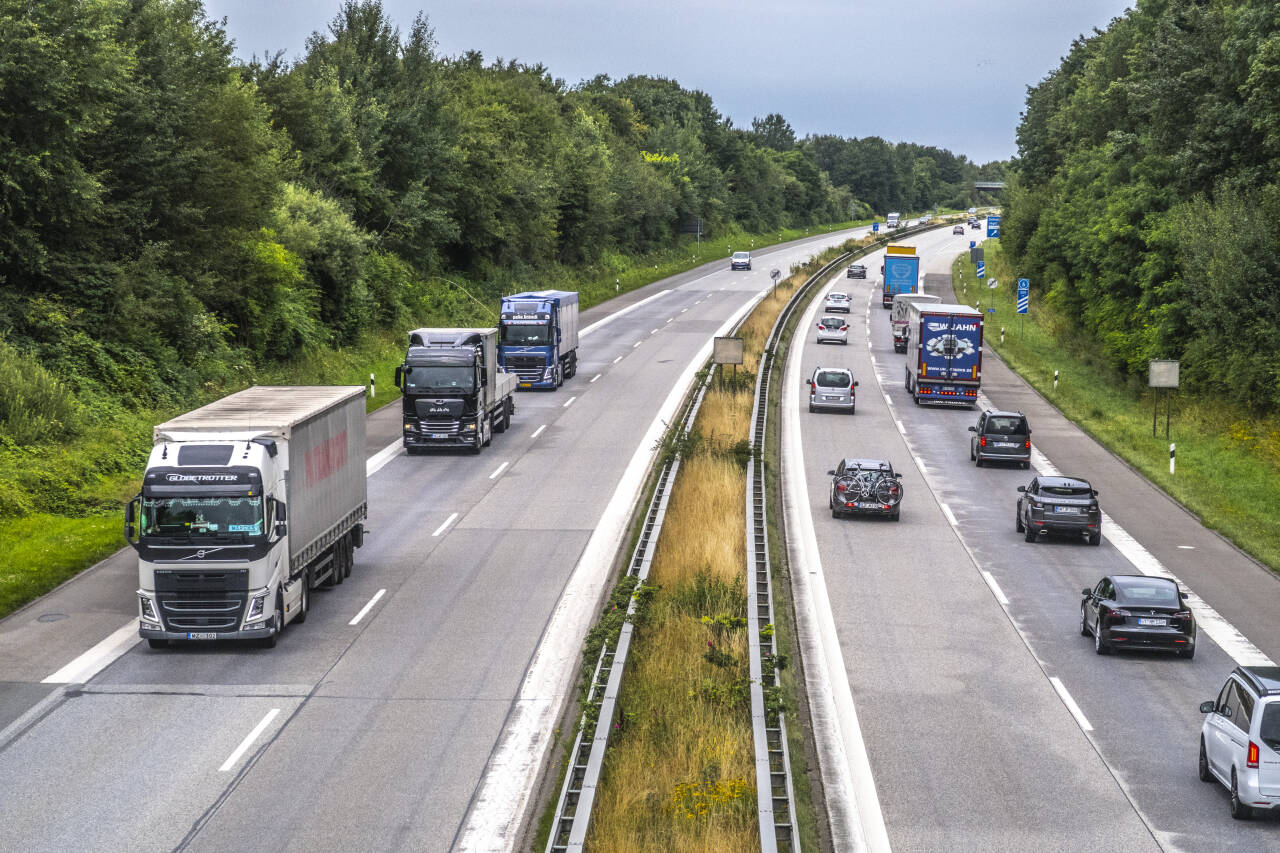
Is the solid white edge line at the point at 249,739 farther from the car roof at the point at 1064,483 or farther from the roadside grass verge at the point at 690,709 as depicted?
the car roof at the point at 1064,483

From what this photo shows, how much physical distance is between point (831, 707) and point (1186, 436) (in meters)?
30.8

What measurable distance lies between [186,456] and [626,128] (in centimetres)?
11625

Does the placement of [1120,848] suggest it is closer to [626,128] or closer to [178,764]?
[178,764]

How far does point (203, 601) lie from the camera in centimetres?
1980

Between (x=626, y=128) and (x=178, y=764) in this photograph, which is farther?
(x=626, y=128)

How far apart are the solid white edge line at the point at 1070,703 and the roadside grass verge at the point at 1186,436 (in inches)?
415

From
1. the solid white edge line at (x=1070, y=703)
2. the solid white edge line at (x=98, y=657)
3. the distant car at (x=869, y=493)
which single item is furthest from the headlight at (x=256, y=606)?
the distant car at (x=869, y=493)

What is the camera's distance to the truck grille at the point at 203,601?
19625mm

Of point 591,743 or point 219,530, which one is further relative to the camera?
point 219,530

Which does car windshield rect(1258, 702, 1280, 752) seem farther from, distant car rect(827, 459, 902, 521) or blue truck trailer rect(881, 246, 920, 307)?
blue truck trailer rect(881, 246, 920, 307)

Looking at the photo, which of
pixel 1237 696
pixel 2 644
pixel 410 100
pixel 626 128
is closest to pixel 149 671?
pixel 2 644

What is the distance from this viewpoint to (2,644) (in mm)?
20453

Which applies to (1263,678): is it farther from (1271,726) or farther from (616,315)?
(616,315)

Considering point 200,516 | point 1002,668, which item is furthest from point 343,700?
point 1002,668
